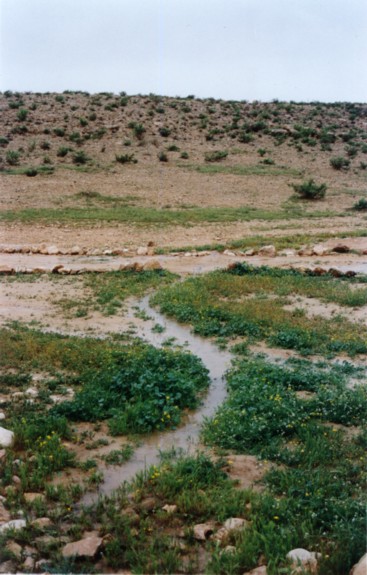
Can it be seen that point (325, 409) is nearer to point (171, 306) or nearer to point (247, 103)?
point (171, 306)

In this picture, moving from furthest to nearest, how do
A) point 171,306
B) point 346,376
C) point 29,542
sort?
point 171,306
point 346,376
point 29,542

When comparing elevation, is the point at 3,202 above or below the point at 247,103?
below

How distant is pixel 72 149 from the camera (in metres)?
32.3

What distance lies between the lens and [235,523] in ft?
14.7


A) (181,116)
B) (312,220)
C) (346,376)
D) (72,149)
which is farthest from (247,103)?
(346,376)

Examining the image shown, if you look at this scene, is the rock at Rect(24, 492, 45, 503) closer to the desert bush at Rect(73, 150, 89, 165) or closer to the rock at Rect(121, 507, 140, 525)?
the rock at Rect(121, 507, 140, 525)

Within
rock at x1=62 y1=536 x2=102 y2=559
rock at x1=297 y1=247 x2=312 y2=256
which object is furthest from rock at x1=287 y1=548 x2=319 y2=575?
rock at x1=297 y1=247 x2=312 y2=256

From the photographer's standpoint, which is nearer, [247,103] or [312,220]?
[312,220]

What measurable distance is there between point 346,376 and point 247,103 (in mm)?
49521

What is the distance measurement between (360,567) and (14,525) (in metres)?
2.78

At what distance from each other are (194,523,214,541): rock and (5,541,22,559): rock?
1421 mm

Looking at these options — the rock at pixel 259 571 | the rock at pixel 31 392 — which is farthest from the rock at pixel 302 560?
the rock at pixel 31 392

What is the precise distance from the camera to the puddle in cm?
548

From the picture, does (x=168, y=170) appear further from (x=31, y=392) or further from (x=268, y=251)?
(x=31, y=392)
